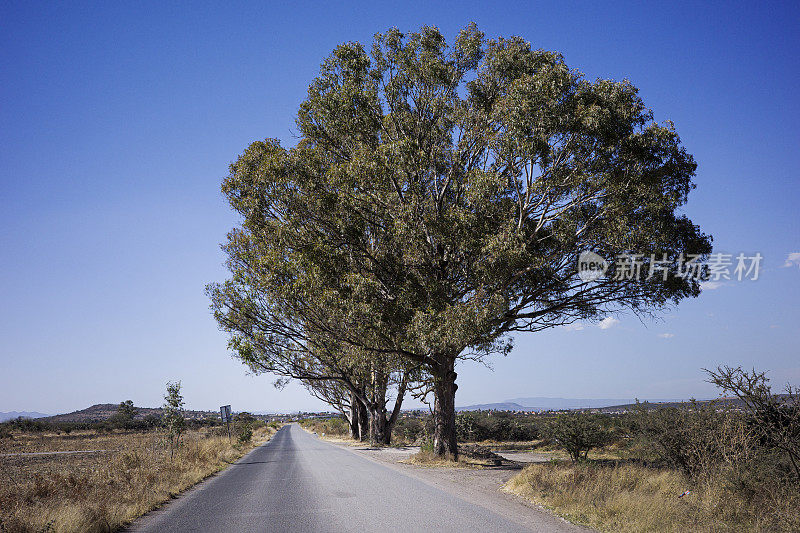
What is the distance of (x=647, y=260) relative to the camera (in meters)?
17.3

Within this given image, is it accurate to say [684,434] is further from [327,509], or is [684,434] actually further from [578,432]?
[327,509]

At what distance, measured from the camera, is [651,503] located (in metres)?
8.34

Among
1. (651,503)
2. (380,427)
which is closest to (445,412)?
(651,503)

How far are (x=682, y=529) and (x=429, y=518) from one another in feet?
13.0

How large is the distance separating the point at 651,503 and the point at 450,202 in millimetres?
13186

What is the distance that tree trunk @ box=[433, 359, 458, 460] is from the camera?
20.6 m

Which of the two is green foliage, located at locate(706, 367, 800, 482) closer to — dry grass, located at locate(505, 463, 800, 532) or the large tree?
dry grass, located at locate(505, 463, 800, 532)

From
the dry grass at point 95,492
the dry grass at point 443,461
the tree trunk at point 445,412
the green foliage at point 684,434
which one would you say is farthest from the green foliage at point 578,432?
the dry grass at point 95,492

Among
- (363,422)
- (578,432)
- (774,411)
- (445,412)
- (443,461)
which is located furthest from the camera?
(363,422)

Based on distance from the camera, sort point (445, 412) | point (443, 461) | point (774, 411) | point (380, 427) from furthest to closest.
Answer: point (380, 427) < point (445, 412) < point (443, 461) < point (774, 411)

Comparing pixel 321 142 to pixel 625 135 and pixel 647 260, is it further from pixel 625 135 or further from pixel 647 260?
pixel 647 260

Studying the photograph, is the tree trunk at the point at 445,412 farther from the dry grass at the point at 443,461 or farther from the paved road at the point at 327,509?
the paved road at the point at 327,509

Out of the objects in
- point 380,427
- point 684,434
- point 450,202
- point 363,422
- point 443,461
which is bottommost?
point 363,422

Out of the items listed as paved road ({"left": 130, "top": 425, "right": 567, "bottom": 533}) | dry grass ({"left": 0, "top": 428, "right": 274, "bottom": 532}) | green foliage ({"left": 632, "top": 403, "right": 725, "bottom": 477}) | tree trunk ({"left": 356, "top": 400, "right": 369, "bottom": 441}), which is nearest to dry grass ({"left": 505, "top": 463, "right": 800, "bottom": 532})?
green foliage ({"left": 632, "top": 403, "right": 725, "bottom": 477})
